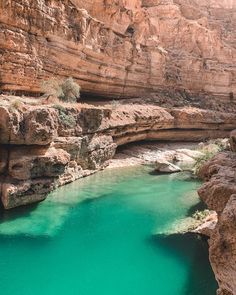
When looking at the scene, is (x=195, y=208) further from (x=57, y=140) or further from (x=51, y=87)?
(x=51, y=87)

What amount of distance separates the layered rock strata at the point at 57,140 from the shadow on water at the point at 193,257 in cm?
735

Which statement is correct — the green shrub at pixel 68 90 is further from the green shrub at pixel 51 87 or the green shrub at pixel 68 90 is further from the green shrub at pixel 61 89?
the green shrub at pixel 51 87

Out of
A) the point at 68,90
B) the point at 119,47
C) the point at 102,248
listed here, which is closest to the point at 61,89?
the point at 68,90

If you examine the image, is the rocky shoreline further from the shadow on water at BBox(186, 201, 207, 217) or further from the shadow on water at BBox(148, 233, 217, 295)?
the shadow on water at BBox(186, 201, 207, 217)

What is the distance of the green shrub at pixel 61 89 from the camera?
88.6 feet

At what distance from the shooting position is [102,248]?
47.3ft

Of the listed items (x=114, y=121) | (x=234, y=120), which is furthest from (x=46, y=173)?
(x=234, y=120)

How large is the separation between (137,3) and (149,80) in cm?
905

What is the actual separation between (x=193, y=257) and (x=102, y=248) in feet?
11.7

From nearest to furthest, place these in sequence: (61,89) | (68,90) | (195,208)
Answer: (195,208) → (61,89) → (68,90)

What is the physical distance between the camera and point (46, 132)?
63.9ft

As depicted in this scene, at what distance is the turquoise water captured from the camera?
11711mm

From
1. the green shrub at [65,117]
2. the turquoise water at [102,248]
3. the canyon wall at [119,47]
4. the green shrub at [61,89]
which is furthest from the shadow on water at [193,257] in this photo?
the canyon wall at [119,47]

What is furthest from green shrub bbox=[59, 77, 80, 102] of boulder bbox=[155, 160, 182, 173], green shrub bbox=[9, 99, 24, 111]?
green shrub bbox=[9, 99, 24, 111]
